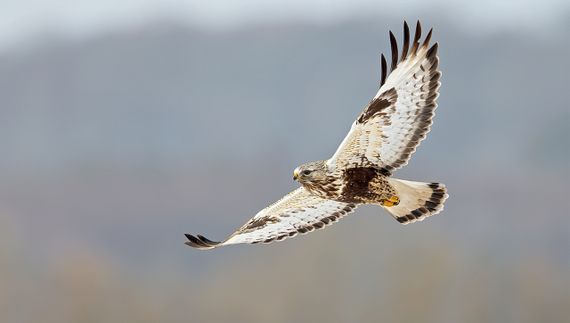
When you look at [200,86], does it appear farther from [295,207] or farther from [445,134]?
[295,207]

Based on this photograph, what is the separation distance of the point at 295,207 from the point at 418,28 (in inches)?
64.3

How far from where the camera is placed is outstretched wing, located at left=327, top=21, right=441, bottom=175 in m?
6.86

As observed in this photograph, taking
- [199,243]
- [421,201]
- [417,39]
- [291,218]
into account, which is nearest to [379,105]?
[417,39]

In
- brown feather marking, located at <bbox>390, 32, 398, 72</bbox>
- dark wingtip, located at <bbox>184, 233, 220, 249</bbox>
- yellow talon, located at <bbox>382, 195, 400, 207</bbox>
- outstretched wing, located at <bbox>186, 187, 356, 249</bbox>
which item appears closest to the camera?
brown feather marking, located at <bbox>390, 32, 398, 72</bbox>

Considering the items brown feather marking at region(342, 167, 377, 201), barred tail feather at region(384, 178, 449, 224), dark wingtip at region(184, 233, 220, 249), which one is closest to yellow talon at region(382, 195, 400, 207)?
barred tail feather at region(384, 178, 449, 224)

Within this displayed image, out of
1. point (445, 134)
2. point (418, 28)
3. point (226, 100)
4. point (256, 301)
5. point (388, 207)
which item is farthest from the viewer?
point (226, 100)

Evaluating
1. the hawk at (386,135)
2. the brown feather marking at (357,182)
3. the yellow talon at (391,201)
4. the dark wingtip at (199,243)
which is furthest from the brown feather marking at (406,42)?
the dark wingtip at (199,243)

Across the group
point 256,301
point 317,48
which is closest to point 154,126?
point 317,48

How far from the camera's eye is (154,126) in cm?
3123

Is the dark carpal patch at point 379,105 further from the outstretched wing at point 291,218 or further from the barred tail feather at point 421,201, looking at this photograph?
the outstretched wing at point 291,218

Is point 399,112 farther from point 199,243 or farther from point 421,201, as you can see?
point 199,243

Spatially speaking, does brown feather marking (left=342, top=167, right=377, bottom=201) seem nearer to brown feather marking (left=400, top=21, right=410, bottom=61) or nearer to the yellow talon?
the yellow talon

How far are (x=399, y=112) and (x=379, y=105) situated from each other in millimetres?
137

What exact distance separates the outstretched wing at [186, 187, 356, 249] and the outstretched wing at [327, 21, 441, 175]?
0.87 meters
